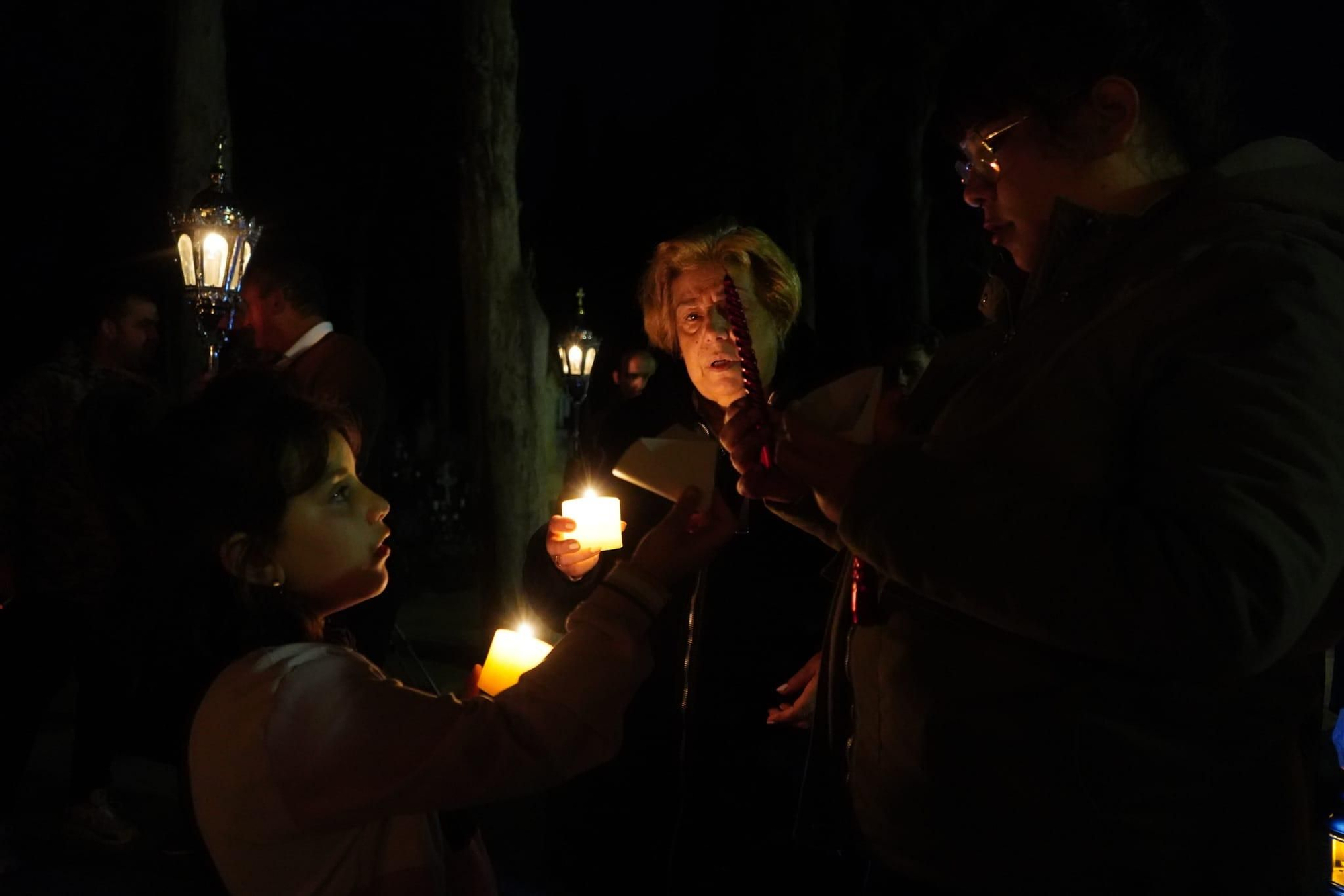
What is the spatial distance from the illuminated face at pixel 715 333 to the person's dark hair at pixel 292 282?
2.70 meters

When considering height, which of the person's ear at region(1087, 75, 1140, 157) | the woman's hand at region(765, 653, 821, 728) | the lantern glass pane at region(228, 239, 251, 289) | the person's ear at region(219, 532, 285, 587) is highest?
the person's ear at region(1087, 75, 1140, 157)

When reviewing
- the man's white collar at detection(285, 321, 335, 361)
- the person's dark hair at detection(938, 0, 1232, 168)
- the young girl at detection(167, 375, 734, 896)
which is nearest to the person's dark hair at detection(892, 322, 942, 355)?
the man's white collar at detection(285, 321, 335, 361)

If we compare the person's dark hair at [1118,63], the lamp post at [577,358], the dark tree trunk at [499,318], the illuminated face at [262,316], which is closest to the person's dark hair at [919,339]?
the dark tree trunk at [499,318]

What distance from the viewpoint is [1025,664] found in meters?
1.30

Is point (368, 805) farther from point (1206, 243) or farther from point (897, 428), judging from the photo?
point (1206, 243)

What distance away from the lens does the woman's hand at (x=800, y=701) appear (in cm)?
219

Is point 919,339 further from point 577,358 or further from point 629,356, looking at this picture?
point 577,358

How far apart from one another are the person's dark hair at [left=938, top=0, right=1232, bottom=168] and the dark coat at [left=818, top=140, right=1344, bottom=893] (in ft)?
0.45

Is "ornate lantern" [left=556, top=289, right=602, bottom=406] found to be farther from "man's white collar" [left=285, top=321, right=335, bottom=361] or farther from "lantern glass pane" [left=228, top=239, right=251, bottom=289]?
"man's white collar" [left=285, top=321, right=335, bottom=361]

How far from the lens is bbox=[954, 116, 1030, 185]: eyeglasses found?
1561 mm

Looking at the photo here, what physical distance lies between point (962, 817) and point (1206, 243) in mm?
792

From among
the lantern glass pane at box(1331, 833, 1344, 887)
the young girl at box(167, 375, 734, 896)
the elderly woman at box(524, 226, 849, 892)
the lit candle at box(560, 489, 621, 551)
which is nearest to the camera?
the young girl at box(167, 375, 734, 896)

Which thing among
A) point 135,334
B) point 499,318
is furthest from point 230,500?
point 499,318

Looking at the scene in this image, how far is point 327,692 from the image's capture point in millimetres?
1521
